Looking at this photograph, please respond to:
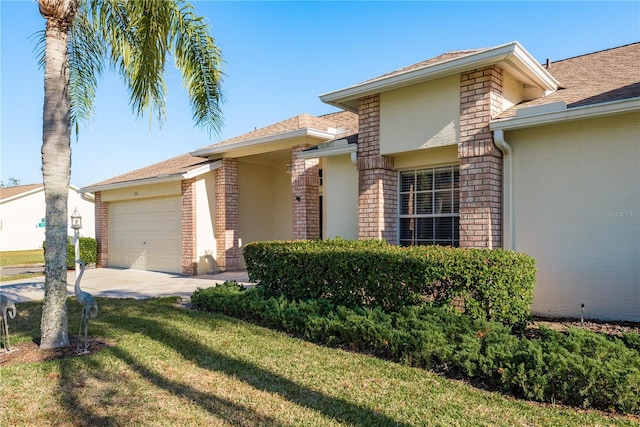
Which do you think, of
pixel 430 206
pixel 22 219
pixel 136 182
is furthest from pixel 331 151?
pixel 22 219

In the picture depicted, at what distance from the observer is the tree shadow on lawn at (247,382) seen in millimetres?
3309

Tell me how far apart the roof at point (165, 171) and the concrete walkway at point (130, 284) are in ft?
10.6

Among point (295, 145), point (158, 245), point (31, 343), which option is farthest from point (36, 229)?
point (31, 343)

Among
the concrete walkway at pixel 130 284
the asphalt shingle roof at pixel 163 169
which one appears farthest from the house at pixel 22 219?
the concrete walkway at pixel 130 284

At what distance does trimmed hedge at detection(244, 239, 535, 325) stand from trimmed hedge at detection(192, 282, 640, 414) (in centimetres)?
32

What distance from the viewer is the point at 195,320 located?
21.6 feet

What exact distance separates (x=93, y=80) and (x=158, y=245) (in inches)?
320

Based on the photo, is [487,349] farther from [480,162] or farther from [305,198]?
[305,198]

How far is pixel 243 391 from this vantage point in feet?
12.7

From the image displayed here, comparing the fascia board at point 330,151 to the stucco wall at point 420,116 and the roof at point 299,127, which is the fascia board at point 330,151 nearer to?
the stucco wall at point 420,116

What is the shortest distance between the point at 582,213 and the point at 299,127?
23.2ft

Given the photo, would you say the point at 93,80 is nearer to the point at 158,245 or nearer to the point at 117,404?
the point at 117,404

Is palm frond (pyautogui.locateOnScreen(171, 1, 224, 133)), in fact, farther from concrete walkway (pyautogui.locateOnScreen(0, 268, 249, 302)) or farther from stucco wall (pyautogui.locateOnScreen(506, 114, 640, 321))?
stucco wall (pyautogui.locateOnScreen(506, 114, 640, 321))

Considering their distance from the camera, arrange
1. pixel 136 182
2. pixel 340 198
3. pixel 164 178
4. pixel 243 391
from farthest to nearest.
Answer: pixel 136 182
pixel 164 178
pixel 340 198
pixel 243 391
